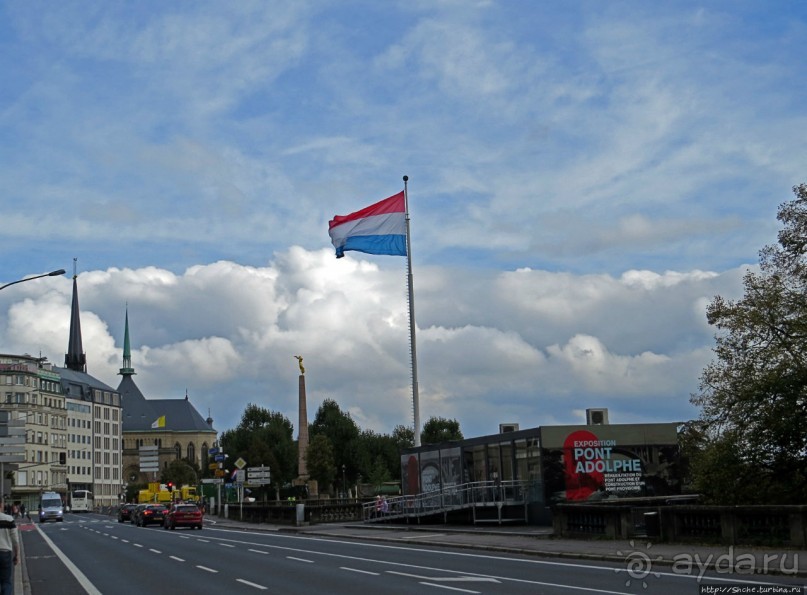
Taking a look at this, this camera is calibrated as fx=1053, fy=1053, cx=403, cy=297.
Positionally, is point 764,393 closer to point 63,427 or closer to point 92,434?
point 63,427

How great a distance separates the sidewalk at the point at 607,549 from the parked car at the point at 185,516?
17676 mm

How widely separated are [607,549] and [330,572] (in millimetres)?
7233

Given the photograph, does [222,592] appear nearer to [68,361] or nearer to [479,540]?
[479,540]

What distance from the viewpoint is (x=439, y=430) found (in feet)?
434

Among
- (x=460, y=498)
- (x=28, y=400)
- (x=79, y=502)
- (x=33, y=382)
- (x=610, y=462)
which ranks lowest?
(x=79, y=502)

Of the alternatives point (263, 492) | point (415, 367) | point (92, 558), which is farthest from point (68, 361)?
point (92, 558)

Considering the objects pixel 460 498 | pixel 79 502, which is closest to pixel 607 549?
pixel 460 498

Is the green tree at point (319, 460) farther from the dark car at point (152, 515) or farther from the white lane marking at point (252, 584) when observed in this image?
the white lane marking at point (252, 584)

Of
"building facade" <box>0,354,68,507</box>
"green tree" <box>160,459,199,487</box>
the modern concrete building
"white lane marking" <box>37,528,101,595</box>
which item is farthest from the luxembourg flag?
"green tree" <box>160,459,199,487</box>

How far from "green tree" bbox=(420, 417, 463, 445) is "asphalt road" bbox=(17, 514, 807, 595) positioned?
304 ft

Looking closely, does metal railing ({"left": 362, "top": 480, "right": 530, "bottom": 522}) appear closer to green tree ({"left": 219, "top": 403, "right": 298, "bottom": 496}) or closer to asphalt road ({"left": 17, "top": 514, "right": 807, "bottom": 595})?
asphalt road ({"left": 17, "top": 514, "right": 807, "bottom": 595})

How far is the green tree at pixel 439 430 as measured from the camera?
131m

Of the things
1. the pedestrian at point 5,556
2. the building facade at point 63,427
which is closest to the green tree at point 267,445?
the building facade at point 63,427

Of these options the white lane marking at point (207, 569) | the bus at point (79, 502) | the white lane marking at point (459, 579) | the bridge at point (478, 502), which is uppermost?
the bridge at point (478, 502)
